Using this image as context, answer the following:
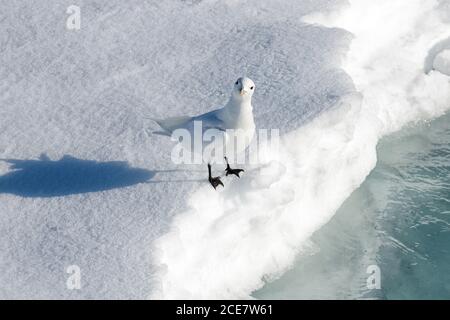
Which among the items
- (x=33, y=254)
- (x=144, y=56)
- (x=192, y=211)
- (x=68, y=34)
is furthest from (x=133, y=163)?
(x=68, y=34)

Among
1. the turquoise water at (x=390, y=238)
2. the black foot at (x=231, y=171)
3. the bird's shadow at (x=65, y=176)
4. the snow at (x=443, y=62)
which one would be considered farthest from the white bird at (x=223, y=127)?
the snow at (x=443, y=62)

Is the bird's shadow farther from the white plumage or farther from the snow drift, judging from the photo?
the snow drift

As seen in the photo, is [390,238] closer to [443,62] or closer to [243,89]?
[243,89]

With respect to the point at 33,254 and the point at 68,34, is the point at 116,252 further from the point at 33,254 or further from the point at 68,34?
the point at 68,34

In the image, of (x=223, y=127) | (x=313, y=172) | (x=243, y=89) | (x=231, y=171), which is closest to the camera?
(x=243, y=89)

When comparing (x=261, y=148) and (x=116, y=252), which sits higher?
(x=261, y=148)

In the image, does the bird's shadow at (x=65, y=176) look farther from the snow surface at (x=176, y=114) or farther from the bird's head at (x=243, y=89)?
the bird's head at (x=243, y=89)

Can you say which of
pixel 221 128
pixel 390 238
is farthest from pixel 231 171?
pixel 390 238
